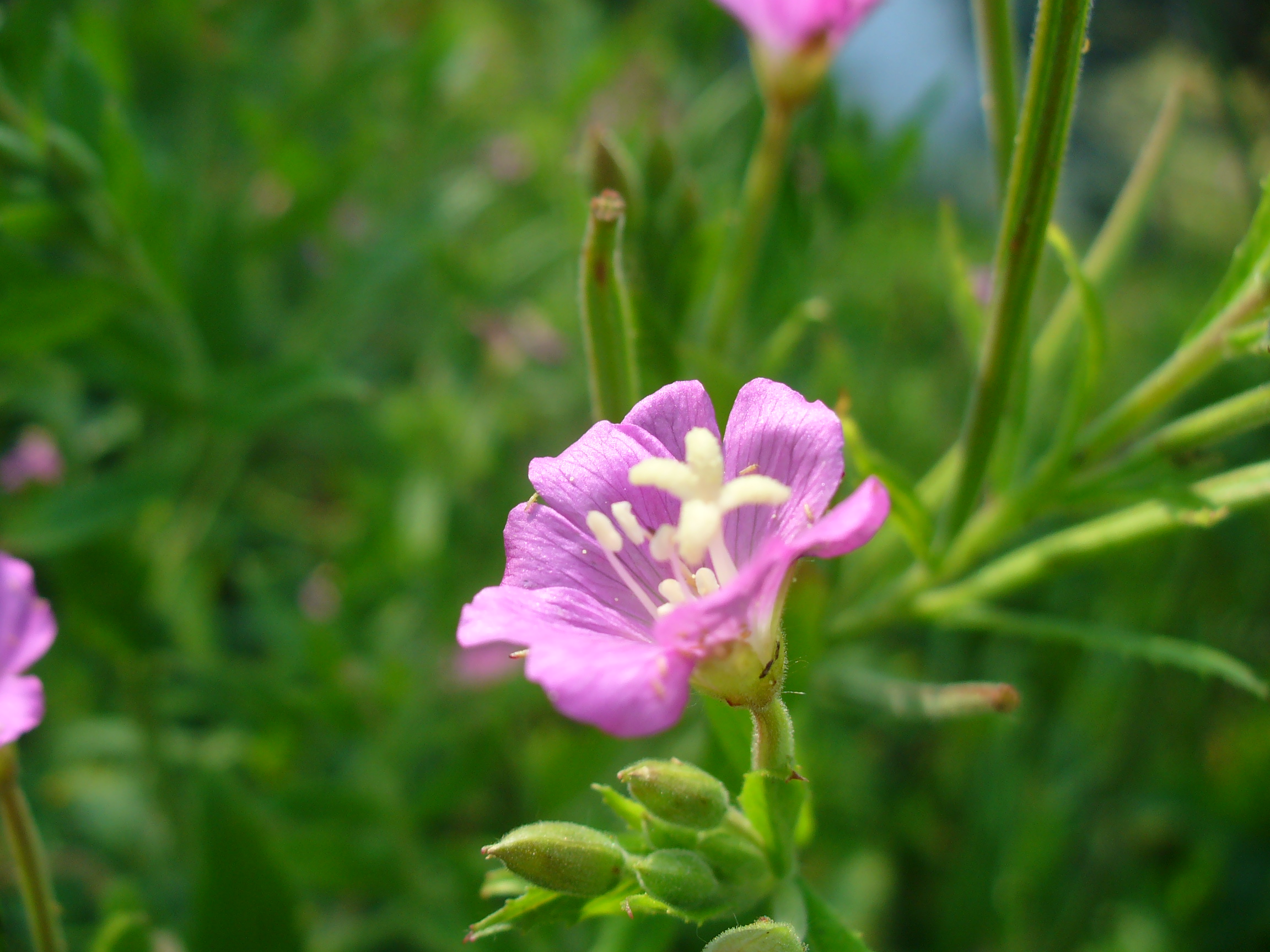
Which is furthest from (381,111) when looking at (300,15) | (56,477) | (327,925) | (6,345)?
(327,925)

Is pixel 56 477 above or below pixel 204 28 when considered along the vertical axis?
below

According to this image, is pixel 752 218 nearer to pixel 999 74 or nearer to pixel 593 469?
pixel 999 74

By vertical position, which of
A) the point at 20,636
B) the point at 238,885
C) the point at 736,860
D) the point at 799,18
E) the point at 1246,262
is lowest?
the point at 238,885

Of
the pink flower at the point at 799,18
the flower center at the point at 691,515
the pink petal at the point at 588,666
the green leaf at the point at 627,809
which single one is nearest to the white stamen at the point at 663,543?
the flower center at the point at 691,515

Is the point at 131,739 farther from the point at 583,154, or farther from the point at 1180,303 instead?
the point at 1180,303

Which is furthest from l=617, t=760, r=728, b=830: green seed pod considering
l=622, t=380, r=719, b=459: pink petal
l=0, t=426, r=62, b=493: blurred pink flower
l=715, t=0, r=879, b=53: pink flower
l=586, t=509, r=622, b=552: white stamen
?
l=0, t=426, r=62, b=493: blurred pink flower

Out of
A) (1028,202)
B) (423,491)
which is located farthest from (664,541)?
(423,491)
